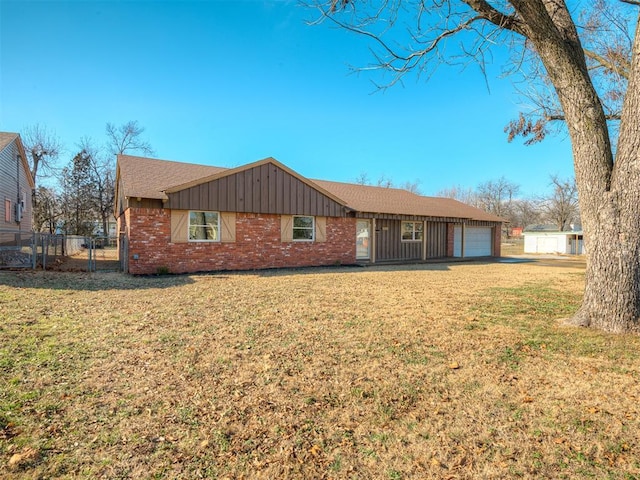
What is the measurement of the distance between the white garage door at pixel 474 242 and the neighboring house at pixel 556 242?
42.1 ft

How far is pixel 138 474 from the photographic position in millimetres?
2225

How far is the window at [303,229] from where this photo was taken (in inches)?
581

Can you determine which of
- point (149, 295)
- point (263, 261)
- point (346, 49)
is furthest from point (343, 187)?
point (149, 295)

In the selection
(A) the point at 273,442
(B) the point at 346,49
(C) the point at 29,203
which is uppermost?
(B) the point at 346,49

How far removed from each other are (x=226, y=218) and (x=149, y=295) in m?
5.41

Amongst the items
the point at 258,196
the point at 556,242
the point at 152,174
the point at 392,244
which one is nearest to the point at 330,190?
the point at 392,244

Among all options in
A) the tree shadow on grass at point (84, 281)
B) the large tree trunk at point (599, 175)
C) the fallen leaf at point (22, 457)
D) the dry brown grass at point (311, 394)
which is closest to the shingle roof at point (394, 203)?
the tree shadow on grass at point (84, 281)

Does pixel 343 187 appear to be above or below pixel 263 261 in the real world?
above

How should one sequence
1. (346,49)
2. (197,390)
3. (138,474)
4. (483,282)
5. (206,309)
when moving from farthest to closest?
(483,282), (346,49), (206,309), (197,390), (138,474)

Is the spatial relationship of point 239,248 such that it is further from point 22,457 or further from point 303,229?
point 22,457

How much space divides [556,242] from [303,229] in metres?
27.9

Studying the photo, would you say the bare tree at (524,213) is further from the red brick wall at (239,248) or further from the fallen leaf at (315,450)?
the fallen leaf at (315,450)

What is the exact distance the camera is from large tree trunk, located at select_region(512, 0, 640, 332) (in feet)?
17.0

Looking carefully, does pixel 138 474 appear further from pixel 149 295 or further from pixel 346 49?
pixel 346 49
